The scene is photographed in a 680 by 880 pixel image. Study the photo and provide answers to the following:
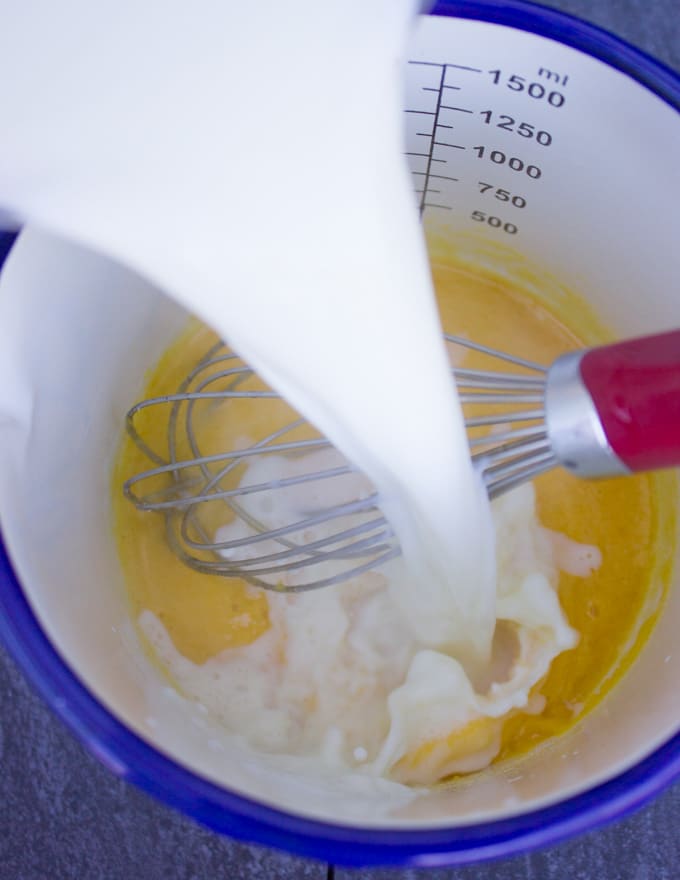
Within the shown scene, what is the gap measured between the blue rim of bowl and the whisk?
14cm

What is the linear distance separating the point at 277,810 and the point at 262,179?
0.88 feet

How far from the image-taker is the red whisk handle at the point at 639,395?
0.40 meters

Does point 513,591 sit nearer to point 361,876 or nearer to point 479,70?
point 361,876

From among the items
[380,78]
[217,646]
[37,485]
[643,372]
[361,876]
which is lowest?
[361,876]

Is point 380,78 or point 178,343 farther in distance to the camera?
point 178,343

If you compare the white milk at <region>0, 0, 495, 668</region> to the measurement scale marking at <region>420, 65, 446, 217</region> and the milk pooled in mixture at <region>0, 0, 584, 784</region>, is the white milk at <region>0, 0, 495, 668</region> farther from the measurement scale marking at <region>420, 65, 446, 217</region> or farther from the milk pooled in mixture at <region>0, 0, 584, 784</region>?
the measurement scale marking at <region>420, 65, 446, 217</region>

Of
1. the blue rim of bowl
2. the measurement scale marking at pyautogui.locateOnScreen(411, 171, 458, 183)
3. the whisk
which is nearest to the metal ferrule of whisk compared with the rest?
the whisk

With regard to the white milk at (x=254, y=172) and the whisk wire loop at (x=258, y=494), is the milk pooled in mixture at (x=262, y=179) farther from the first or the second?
the whisk wire loop at (x=258, y=494)

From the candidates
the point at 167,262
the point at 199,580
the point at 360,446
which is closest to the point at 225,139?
the point at 167,262

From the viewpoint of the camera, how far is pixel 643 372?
40 cm

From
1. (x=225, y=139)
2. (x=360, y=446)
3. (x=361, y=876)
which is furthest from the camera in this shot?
(x=361, y=876)

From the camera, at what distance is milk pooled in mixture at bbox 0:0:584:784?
0.33m

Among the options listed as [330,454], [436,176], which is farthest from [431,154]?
[330,454]

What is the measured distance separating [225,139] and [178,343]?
15.0 inches
